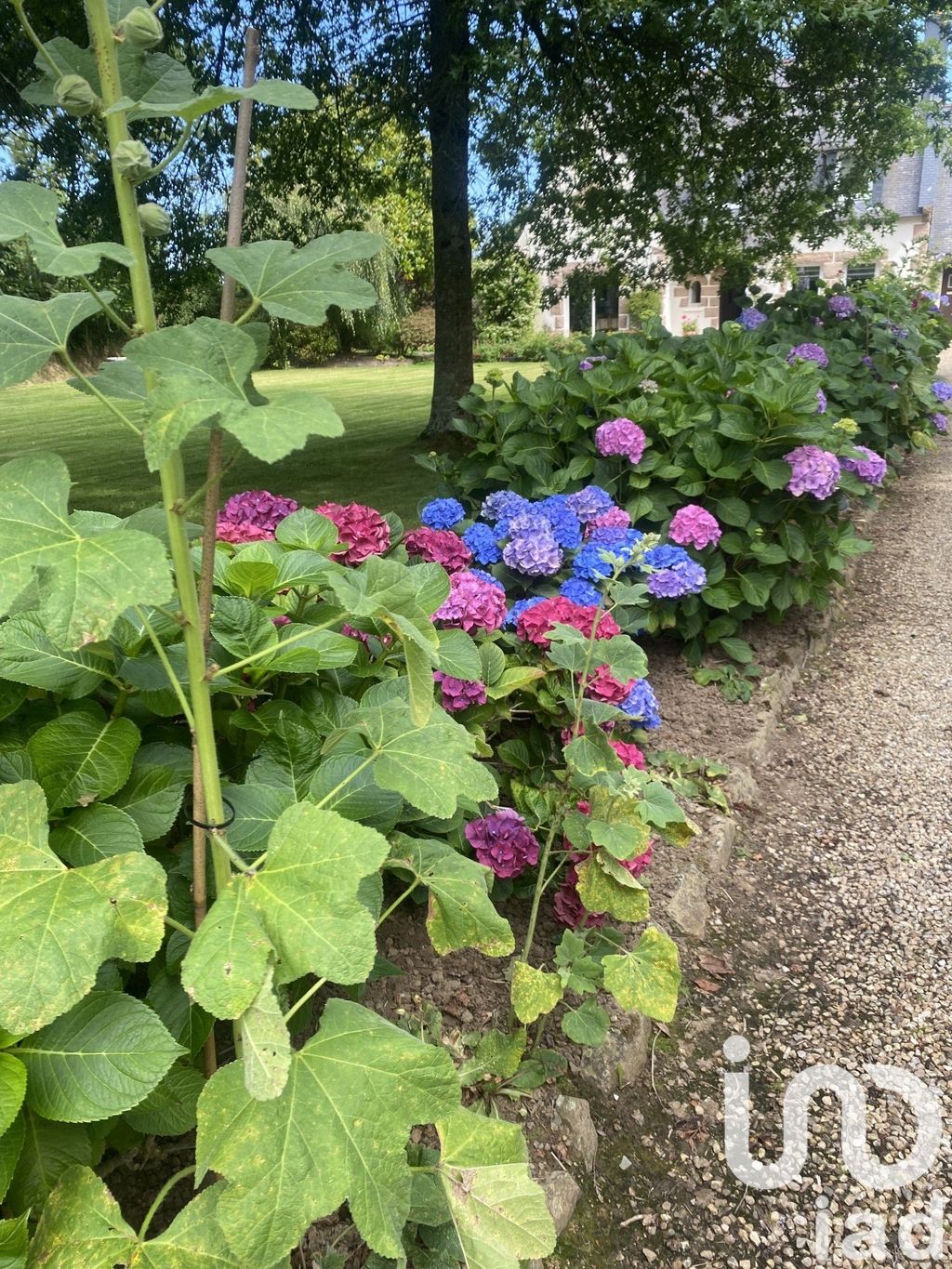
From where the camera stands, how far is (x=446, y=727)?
121 centimetres

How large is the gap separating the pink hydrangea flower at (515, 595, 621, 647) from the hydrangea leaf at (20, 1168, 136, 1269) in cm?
150

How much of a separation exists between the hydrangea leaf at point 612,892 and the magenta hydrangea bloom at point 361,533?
35.3 inches

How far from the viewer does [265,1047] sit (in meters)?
0.81

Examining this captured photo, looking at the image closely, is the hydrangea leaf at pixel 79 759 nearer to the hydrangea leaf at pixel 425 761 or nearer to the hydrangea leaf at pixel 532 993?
the hydrangea leaf at pixel 425 761

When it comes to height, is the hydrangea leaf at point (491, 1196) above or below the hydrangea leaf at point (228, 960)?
below

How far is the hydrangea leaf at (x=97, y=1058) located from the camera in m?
0.94

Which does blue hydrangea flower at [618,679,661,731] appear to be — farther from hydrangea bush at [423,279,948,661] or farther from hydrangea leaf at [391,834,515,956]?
hydrangea leaf at [391,834,515,956]

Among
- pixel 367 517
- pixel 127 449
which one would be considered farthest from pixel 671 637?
pixel 127 449

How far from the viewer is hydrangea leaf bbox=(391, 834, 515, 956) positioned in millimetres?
1281

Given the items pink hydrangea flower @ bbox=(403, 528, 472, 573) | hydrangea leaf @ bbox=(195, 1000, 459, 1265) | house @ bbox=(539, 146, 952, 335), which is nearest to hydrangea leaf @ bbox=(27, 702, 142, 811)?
hydrangea leaf @ bbox=(195, 1000, 459, 1265)

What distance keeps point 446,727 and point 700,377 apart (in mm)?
3090

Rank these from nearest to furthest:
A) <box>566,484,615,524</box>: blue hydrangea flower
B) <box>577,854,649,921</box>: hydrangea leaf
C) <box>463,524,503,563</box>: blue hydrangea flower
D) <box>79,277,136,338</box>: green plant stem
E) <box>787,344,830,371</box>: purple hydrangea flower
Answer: <box>79,277,136,338</box>: green plant stem < <box>577,854,649,921</box>: hydrangea leaf < <box>463,524,503,563</box>: blue hydrangea flower < <box>566,484,615,524</box>: blue hydrangea flower < <box>787,344,830,371</box>: purple hydrangea flower

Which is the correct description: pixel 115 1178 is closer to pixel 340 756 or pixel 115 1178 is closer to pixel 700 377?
pixel 340 756

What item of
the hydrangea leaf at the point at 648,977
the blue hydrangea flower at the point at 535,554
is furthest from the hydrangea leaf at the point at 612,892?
the blue hydrangea flower at the point at 535,554
